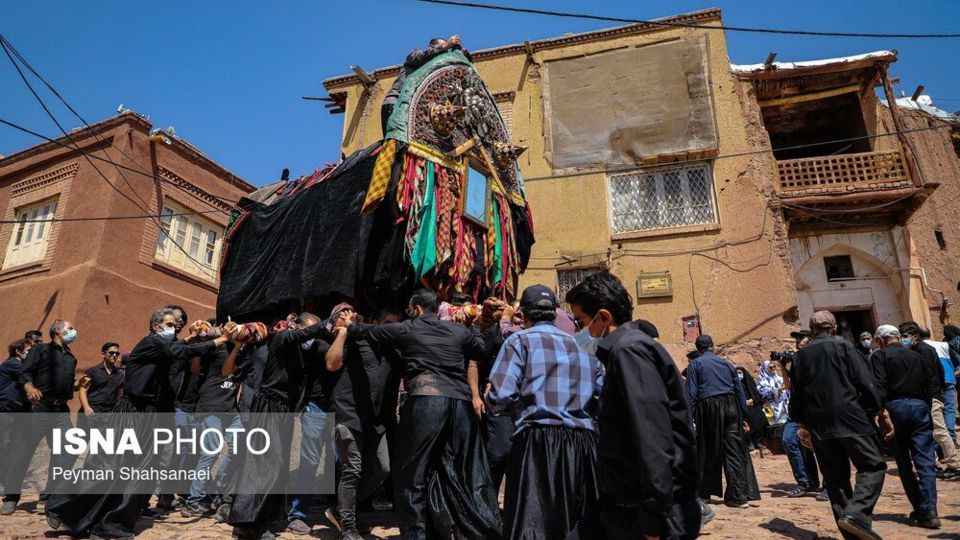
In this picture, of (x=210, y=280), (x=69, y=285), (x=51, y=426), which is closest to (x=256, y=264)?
(x=51, y=426)

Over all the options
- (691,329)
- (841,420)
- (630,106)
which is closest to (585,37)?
(630,106)

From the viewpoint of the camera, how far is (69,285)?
12633 mm

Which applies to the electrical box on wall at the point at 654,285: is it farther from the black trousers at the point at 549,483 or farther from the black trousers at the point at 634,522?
the black trousers at the point at 634,522

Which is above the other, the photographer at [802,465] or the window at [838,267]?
the window at [838,267]

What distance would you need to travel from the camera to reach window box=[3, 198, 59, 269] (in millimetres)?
14133

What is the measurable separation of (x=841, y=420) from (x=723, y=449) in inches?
75.5

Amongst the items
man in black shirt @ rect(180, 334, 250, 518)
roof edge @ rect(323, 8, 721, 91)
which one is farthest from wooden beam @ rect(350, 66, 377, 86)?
man in black shirt @ rect(180, 334, 250, 518)

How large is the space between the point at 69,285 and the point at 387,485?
34.5ft

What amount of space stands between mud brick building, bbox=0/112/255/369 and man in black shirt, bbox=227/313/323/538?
9.68m

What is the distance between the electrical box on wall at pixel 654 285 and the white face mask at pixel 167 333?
1093 cm

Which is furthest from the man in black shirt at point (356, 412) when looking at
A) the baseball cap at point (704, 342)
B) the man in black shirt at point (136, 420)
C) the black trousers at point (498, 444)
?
the baseball cap at point (704, 342)

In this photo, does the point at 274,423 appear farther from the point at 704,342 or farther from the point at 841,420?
the point at 704,342

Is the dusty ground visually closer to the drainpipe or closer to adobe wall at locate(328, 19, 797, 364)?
adobe wall at locate(328, 19, 797, 364)

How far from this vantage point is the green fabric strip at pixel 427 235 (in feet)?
20.7
